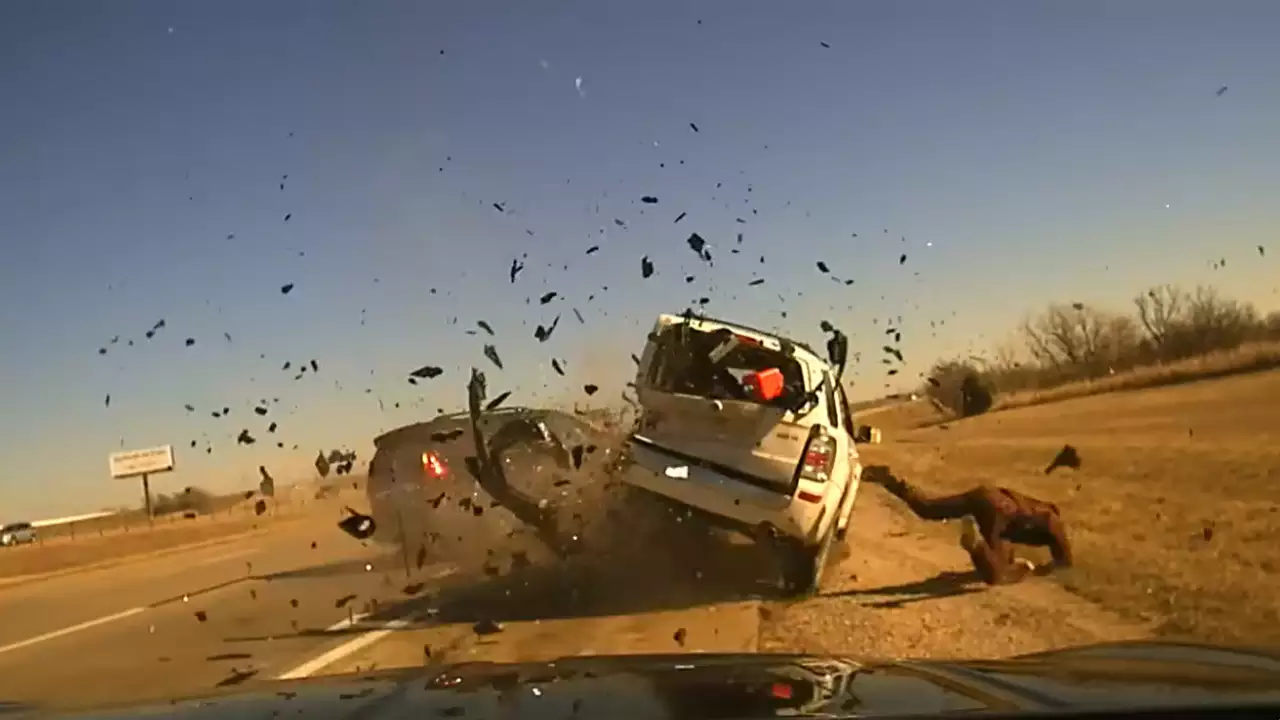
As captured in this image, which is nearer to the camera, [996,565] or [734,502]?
[734,502]

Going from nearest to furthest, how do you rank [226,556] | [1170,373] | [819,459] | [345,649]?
[345,649], [819,459], [226,556], [1170,373]

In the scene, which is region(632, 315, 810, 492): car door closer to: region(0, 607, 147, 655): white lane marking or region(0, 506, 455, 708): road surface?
region(0, 506, 455, 708): road surface

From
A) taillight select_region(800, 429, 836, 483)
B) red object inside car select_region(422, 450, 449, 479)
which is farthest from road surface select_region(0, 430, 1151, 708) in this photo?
red object inside car select_region(422, 450, 449, 479)

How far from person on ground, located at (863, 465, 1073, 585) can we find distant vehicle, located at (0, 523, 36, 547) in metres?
67.3

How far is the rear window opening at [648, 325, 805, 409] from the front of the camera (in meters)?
11.0

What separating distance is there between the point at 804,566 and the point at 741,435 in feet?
4.60

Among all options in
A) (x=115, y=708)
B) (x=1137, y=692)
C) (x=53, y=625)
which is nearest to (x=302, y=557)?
(x=53, y=625)

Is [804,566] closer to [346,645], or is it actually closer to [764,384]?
[764,384]

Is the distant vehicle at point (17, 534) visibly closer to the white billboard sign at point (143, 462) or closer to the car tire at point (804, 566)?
the white billboard sign at point (143, 462)

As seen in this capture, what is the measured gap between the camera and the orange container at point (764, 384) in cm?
1080

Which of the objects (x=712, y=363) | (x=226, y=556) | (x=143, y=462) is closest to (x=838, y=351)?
(x=712, y=363)

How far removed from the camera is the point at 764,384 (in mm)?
10859

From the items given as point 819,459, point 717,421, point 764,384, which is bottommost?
point 819,459

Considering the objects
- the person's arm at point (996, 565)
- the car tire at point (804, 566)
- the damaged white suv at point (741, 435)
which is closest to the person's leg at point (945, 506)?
the person's arm at point (996, 565)
